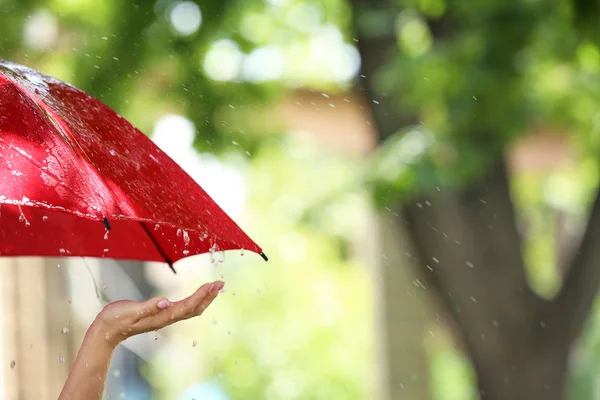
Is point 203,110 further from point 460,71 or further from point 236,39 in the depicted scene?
point 460,71

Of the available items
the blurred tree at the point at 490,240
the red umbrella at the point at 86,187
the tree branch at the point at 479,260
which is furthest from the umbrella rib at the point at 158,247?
the tree branch at the point at 479,260

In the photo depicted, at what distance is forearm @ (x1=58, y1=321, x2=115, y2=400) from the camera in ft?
6.66

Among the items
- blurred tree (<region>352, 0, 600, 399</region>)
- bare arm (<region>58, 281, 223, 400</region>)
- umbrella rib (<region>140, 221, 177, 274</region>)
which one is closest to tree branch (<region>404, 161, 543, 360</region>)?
blurred tree (<region>352, 0, 600, 399</region>)

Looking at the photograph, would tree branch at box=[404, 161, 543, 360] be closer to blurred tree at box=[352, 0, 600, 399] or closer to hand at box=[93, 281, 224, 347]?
blurred tree at box=[352, 0, 600, 399]

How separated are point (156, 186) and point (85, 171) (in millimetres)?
221

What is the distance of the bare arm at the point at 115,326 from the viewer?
1.95 metres

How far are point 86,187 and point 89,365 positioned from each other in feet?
1.30

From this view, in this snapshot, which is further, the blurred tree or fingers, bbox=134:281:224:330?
the blurred tree

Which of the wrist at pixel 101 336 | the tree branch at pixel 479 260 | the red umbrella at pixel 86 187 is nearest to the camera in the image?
the red umbrella at pixel 86 187

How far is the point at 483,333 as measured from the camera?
6.31 m

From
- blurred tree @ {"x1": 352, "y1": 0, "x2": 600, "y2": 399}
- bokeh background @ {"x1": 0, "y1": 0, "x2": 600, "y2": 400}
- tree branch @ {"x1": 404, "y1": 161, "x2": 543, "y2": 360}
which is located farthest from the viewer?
tree branch @ {"x1": 404, "y1": 161, "x2": 543, "y2": 360}

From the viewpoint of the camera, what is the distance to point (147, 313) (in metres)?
1.96

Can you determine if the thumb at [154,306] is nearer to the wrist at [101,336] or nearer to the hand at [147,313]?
the hand at [147,313]

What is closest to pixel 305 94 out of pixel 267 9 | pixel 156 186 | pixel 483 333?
pixel 267 9
